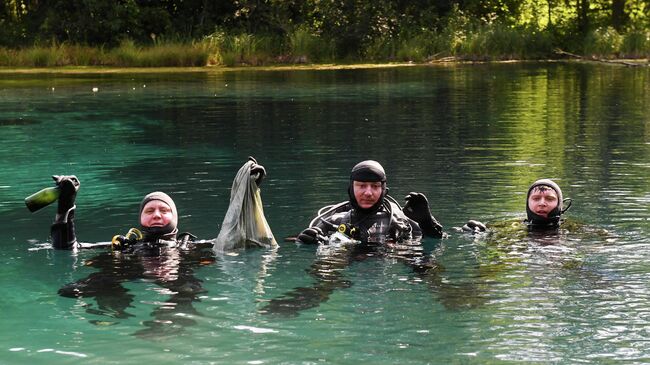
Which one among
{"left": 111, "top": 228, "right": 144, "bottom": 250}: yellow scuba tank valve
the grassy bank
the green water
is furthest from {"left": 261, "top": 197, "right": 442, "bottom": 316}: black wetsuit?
the grassy bank

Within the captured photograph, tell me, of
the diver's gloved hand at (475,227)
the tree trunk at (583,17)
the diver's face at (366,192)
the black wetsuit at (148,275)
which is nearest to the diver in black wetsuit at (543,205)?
the diver's gloved hand at (475,227)

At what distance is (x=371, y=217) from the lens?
11414 millimetres

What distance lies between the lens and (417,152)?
18828mm

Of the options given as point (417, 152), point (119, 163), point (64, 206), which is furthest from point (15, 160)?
point (64, 206)

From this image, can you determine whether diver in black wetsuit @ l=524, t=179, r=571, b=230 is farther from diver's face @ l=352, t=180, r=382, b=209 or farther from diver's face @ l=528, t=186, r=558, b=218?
diver's face @ l=352, t=180, r=382, b=209

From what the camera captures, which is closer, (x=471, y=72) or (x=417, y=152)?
(x=417, y=152)

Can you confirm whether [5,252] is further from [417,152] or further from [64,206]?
[417,152]

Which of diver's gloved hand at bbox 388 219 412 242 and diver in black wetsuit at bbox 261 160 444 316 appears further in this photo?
diver's gloved hand at bbox 388 219 412 242

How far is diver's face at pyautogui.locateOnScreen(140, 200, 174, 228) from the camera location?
1112 cm

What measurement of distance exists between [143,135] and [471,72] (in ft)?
68.9

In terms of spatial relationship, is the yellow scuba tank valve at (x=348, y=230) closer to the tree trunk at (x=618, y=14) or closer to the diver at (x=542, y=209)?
the diver at (x=542, y=209)

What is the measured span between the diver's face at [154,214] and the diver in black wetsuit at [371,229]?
1.39 m

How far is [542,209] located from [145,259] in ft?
14.0

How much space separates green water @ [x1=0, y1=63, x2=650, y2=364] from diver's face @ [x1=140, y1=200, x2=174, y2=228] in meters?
0.70
